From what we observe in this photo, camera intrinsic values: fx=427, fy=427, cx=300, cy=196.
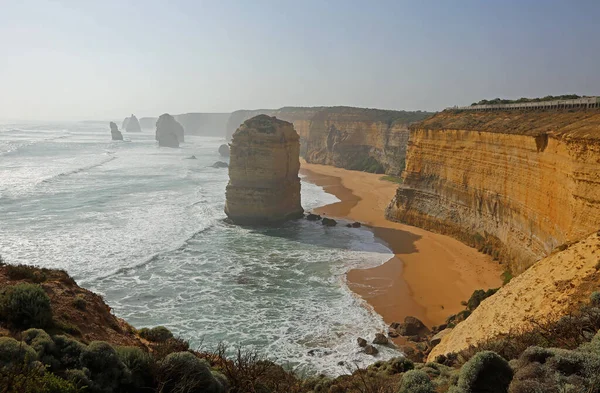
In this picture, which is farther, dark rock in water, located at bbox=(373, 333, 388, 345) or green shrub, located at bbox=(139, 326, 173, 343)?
dark rock in water, located at bbox=(373, 333, 388, 345)

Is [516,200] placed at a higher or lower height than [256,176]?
higher

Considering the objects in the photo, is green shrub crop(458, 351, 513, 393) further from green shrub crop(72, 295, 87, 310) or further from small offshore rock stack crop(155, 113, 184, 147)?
small offshore rock stack crop(155, 113, 184, 147)

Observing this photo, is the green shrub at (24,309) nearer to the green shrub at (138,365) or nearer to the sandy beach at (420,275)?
the green shrub at (138,365)

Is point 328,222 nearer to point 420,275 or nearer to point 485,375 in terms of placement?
point 420,275

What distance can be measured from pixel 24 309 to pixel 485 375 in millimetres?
8643

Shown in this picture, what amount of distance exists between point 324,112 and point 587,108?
63055mm

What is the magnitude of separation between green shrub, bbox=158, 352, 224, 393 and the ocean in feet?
22.7

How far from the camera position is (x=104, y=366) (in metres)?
7.45

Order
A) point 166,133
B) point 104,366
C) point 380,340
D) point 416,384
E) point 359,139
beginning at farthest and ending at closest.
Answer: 1. point 166,133
2. point 359,139
3. point 380,340
4. point 416,384
5. point 104,366

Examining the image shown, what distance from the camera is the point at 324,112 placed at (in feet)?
276

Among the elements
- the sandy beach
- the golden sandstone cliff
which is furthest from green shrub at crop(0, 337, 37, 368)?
the sandy beach

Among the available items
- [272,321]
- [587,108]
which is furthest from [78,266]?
[587,108]

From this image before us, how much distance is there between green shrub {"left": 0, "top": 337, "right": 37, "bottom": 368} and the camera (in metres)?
6.38

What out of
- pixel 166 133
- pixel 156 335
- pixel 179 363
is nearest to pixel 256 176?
pixel 156 335
